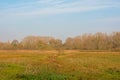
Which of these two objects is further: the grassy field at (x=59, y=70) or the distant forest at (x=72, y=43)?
the distant forest at (x=72, y=43)

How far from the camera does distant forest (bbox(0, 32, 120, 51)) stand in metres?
110

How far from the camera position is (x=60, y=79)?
15312 millimetres

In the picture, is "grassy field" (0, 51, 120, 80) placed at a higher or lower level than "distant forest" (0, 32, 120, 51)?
lower

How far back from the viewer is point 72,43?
12162 cm

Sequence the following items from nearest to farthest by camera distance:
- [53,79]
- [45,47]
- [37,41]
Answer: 1. [53,79]
2. [45,47]
3. [37,41]

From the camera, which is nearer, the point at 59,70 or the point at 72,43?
the point at 59,70

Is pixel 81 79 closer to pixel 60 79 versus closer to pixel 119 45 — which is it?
pixel 60 79

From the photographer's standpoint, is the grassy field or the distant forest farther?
the distant forest

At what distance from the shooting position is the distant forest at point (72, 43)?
110 m

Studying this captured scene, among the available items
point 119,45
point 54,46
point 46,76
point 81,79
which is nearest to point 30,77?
point 46,76

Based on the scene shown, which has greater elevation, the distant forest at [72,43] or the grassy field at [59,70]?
the distant forest at [72,43]

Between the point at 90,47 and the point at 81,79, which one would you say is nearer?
the point at 81,79

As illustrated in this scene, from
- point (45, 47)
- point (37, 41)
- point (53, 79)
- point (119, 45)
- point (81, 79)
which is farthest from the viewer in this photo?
point (37, 41)

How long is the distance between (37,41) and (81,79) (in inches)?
4108
